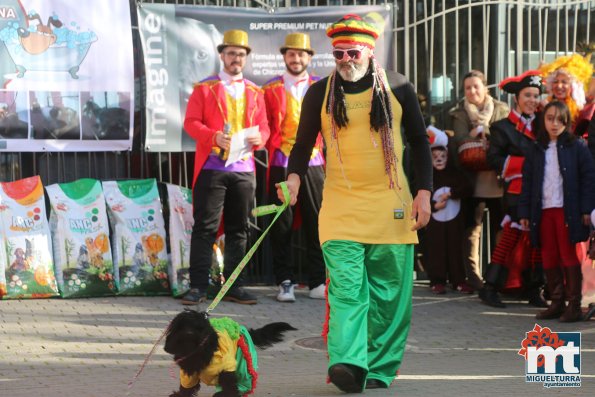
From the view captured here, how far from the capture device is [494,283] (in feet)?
34.7

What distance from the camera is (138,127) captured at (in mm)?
11039

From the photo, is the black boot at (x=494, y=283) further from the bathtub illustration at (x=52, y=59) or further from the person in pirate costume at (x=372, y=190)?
the bathtub illustration at (x=52, y=59)

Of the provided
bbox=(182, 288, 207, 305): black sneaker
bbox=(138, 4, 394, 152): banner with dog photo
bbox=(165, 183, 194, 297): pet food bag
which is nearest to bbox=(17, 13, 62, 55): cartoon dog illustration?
bbox=(138, 4, 394, 152): banner with dog photo

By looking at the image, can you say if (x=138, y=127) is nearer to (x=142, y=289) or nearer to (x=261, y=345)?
(x=142, y=289)

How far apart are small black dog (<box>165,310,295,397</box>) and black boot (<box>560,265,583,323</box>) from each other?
4096mm

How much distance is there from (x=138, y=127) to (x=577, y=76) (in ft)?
13.7

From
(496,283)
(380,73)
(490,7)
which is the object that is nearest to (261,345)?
(380,73)

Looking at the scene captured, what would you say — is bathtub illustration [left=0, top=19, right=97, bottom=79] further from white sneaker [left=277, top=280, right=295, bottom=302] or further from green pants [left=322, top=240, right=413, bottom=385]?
green pants [left=322, top=240, right=413, bottom=385]

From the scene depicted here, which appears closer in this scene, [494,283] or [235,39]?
[235,39]

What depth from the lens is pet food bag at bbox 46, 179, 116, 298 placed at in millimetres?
10328

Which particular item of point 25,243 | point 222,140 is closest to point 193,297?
point 222,140

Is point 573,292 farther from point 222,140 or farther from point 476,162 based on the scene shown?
point 222,140

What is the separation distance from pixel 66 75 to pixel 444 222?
150 inches

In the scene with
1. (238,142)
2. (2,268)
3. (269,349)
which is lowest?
(269,349)
